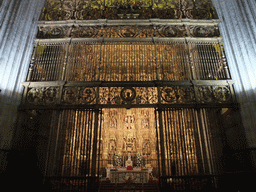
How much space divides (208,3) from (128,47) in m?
5.28

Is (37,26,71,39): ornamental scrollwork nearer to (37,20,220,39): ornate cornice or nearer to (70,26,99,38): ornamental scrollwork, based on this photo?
(37,20,220,39): ornate cornice

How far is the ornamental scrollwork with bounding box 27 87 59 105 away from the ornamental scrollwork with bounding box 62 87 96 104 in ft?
1.49

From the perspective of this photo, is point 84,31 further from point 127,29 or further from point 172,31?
point 172,31

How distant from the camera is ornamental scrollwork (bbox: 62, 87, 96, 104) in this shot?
8.08 m

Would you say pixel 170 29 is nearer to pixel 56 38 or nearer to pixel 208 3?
pixel 208 3

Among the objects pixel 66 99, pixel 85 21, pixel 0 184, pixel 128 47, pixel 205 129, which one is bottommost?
pixel 0 184

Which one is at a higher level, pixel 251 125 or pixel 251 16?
pixel 251 16

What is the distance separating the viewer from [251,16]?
8453 mm

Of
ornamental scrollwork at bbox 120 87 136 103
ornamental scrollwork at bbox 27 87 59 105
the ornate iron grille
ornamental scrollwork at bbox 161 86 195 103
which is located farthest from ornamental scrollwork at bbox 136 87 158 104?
ornamental scrollwork at bbox 27 87 59 105

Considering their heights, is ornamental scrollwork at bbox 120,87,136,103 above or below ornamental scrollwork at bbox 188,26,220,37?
below

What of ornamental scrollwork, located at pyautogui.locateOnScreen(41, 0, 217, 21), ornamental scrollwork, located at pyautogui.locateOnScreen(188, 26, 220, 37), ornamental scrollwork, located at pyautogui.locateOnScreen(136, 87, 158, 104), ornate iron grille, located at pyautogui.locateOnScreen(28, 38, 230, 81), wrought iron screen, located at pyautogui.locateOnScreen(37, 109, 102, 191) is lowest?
wrought iron screen, located at pyautogui.locateOnScreen(37, 109, 102, 191)

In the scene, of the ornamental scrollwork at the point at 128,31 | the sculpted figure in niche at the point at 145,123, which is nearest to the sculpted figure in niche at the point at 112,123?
the sculpted figure in niche at the point at 145,123

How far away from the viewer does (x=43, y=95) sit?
27.0 feet

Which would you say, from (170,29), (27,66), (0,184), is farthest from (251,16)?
(0,184)
